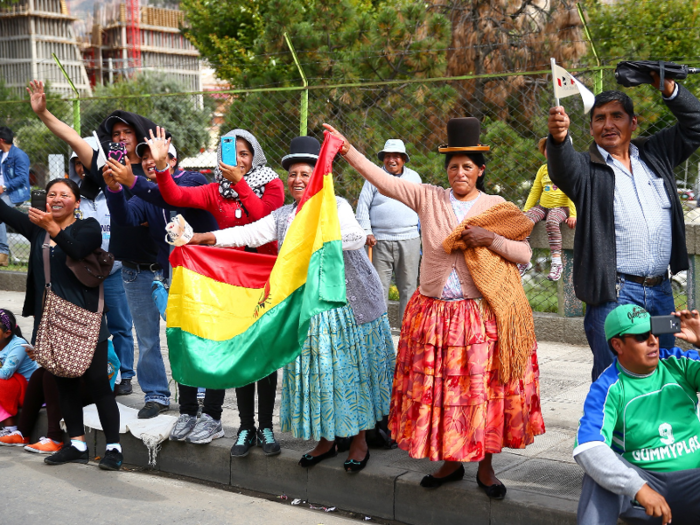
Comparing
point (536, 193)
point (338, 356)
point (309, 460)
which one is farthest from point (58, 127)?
point (536, 193)

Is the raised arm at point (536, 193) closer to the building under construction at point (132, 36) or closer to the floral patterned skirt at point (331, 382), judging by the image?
the floral patterned skirt at point (331, 382)

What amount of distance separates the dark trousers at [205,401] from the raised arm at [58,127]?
1746mm

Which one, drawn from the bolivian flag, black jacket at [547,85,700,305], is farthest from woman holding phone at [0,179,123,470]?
black jacket at [547,85,700,305]

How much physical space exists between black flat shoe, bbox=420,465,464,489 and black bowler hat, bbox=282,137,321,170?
1879mm

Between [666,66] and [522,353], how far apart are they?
1533 millimetres

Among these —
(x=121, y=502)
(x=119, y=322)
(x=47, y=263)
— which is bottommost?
(x=121, y=502)

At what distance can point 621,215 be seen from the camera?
156 inches

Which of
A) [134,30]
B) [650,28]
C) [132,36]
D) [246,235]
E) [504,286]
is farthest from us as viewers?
[132,36]

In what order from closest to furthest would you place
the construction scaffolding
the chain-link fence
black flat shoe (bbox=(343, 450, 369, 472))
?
black flat shoe (bbox=(343, 450, 369, 472)) < the chain-link fence < the construction scaffolding

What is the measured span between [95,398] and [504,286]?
2.77 metres

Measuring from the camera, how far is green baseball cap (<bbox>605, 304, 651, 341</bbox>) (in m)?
3.44

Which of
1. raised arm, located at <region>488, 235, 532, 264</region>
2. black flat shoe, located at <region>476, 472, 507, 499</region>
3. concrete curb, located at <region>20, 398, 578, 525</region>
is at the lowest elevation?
concrete curb, located at <region>20, 398, 578, 525</region>

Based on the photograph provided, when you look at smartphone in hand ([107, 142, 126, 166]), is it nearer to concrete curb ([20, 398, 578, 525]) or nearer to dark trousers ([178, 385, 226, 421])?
dark trousers ([178, 385, 226, 421])

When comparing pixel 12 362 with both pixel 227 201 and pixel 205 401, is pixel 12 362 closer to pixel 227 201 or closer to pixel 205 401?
pixel 205 401
